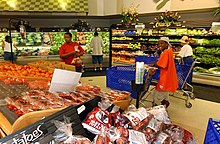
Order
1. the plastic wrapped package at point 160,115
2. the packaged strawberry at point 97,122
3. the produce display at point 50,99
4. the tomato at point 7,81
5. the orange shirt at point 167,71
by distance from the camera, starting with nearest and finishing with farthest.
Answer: the packaged strawberry at point 97,122, the plastic wrapped package at point 160,115, the produce display at point 50,99, the tomato at point 7,81, the orange shirt at point 167,71

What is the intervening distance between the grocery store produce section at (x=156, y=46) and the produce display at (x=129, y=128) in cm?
683

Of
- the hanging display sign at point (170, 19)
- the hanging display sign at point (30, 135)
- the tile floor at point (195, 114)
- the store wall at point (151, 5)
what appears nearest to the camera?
the hanging display sign at point (30, 135)

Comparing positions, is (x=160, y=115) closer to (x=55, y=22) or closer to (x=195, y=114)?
(x=195, y=114)

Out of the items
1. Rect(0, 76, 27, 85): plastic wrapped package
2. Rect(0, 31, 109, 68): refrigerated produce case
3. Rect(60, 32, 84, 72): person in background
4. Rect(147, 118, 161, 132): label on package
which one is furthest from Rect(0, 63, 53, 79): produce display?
Rect(0, 31, 109, 68): refrigerated produce case

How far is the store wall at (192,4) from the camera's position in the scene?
7.17 m

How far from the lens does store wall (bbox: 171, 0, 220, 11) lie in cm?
717

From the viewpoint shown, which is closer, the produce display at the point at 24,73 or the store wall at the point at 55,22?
the produce display at the point at 24,73

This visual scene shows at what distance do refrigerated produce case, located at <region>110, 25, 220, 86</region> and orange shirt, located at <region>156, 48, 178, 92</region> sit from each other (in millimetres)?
3461

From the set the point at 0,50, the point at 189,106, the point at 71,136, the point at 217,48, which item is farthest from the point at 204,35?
the point at 71,136

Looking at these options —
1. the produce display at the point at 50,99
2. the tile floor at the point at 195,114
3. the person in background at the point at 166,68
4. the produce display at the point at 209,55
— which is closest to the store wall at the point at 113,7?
the produce display at the point at 209,55

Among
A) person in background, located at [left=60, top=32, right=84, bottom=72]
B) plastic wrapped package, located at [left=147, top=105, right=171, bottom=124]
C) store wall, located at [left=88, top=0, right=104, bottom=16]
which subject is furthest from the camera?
store wall, located at [left=88, top=0, right=104, bottom=16]

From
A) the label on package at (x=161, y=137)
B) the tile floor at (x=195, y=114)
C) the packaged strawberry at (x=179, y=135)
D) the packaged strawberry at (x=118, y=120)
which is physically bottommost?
the tile floor at (x=195, y=114)

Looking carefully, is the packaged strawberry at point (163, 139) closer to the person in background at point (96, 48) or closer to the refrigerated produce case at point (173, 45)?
the refrigerated produce case at point (173, 45)

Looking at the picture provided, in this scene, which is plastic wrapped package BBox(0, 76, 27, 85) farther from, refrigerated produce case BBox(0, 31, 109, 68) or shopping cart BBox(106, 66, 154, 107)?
refrigerated produce case BBox(0, 31, 109, 68)
